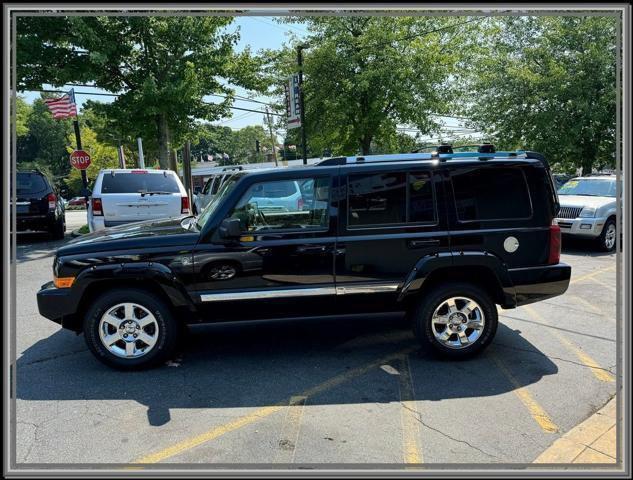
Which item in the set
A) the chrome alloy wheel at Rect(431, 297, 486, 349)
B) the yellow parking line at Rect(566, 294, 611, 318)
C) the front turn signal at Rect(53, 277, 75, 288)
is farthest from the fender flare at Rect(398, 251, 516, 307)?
the front turn signal at Rect(53, 277, 75, 288)

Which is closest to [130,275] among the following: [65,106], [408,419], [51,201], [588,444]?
[408,419]

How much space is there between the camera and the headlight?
33.8 feet

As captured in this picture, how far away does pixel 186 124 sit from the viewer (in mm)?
15711

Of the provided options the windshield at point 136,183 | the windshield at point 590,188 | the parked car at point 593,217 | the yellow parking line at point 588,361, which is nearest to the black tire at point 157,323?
the yellow parking line at point 588,361

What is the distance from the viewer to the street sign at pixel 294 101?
1800 centimetres

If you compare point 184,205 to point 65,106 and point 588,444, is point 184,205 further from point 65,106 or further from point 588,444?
point 65,106

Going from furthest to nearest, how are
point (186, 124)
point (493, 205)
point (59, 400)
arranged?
1. point (186, 124)
2. point (493, 205)
3. point (59, 400)

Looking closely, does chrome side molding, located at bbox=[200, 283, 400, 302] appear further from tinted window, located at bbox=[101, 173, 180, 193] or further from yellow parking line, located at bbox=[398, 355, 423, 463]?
tinted window, located at bbox=[101, 173, 180, 193]

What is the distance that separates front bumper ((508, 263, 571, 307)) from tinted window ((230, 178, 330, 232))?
6.30ft

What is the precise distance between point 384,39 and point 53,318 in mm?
16822

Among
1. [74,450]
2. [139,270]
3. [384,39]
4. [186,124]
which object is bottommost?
[74,450]

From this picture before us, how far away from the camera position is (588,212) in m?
10.4

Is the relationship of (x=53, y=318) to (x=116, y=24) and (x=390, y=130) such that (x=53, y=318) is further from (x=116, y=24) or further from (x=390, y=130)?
(x=390, y=130)

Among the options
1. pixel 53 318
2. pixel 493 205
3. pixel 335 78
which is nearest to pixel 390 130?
pixel 335 78
